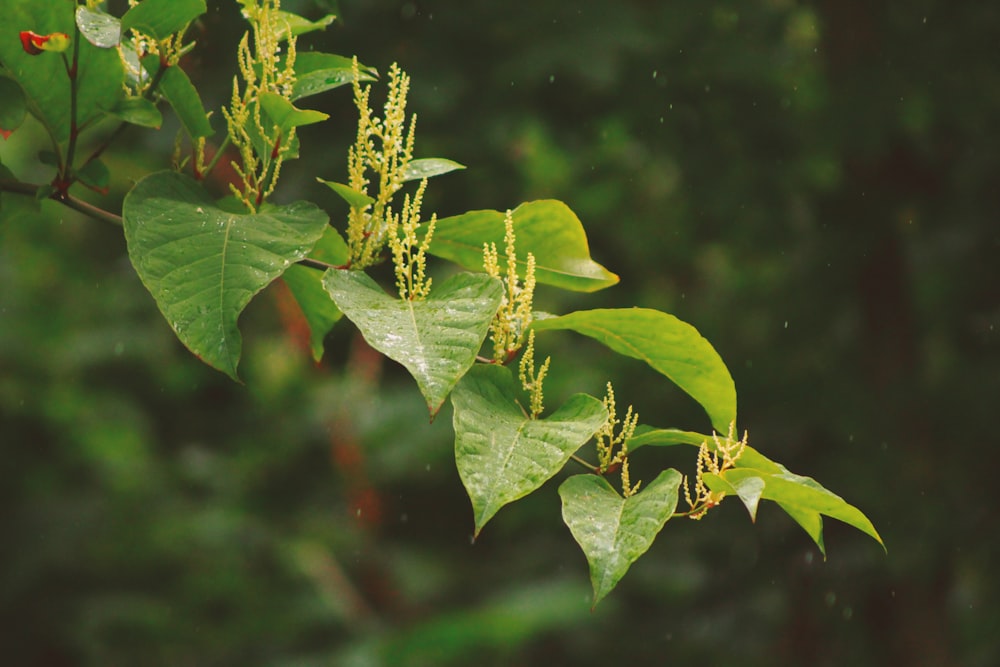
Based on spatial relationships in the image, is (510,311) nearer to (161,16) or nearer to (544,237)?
(544,237)

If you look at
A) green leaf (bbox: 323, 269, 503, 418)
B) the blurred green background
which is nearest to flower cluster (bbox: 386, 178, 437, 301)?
green leaf (bbox: 323, 269, 503, 418)

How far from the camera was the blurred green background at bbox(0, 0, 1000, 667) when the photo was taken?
263 centimetres

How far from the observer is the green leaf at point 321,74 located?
888 mm

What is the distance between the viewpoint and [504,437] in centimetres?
69

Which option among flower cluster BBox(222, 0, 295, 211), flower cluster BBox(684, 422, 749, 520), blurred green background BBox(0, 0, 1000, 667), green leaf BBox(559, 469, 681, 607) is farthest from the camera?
blurred green background BBox(0, 0, 1000, 667)

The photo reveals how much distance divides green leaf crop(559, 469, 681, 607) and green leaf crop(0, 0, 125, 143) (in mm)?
494

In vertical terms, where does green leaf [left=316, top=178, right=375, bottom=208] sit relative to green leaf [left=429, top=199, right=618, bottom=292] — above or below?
above

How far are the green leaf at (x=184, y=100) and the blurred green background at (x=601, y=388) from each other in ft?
4.43

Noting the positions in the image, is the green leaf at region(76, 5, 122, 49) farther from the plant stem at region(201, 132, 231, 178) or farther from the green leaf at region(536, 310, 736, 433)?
the green leaf at region(536, 310, 736, 433)

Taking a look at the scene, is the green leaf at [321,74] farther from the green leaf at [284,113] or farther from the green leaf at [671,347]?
the green leaf at [671,347]

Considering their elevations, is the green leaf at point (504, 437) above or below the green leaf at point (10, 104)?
below

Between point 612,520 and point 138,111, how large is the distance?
1.70 feet

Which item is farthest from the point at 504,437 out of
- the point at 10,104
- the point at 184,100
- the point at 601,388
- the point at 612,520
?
the point at 601,388

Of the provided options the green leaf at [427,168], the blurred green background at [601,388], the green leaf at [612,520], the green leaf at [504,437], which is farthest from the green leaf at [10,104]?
the blurred green background at [601,388]
